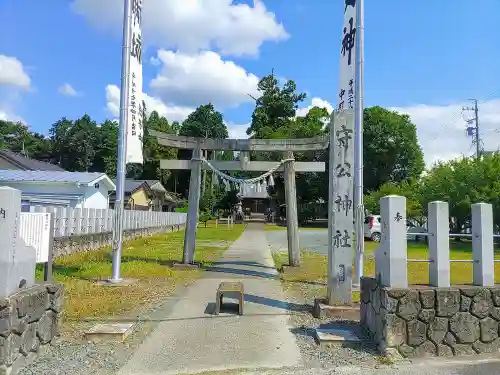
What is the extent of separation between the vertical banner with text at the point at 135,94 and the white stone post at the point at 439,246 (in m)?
7.12

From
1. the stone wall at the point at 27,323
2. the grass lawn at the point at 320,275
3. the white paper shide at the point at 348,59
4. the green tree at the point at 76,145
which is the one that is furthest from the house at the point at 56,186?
the green tree at the point at 76,145

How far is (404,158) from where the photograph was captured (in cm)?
4716

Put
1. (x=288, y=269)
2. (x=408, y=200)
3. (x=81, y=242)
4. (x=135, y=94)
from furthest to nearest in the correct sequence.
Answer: (x=408, y=200) → (x=81, y=242) → (x=288, y=269) → (x=135, y=94)

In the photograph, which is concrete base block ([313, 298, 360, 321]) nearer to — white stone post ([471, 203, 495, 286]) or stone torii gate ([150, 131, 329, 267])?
white stone post ([471, 203, 495, 286])

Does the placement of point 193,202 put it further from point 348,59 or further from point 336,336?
point 336,336

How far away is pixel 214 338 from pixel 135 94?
6.62 meters

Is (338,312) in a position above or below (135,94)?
below

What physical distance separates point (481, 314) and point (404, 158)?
43.3m

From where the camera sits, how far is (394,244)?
238 inches

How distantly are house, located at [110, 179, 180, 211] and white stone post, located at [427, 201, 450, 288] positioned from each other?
31.4 metres

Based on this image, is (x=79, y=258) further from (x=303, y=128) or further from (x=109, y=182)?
(x=303, y=128)

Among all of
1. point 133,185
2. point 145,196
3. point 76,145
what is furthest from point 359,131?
point 76,145

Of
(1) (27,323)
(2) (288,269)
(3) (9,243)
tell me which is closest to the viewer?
(3) (9,243)

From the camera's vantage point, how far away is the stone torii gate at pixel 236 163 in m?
13.3
